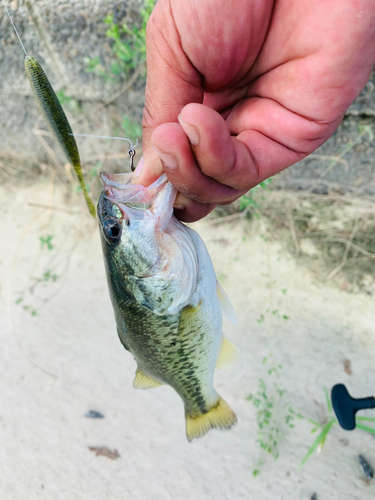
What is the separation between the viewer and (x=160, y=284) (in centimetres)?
112

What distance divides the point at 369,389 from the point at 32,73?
2.28m

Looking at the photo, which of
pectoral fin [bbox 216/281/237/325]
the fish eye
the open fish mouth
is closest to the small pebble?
pectoral fin [bbox 216/281/237/325]

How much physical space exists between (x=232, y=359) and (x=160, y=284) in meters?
0.59

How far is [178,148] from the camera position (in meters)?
0.84

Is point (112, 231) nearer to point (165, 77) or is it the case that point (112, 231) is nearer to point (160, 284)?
point (160, 284)

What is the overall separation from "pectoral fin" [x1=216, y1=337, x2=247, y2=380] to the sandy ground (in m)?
0.79

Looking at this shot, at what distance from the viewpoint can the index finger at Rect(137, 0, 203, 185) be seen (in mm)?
1009

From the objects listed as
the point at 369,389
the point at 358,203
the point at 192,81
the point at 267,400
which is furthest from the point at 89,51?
the point at 369,389

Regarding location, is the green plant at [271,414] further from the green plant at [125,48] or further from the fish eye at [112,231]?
the green plant at [125,48]

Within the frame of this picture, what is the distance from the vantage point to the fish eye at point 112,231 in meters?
1.08

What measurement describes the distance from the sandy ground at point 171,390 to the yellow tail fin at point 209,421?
0.57 meters

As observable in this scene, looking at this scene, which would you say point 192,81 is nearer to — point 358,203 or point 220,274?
point 220,274

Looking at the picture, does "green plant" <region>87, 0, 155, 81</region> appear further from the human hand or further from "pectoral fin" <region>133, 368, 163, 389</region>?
"pectoral fin" <region>133, 368, 163, 389</region>

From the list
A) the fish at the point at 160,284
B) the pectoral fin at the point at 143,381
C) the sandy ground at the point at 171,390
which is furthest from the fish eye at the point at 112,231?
the sandy ground at the point at 171,390
